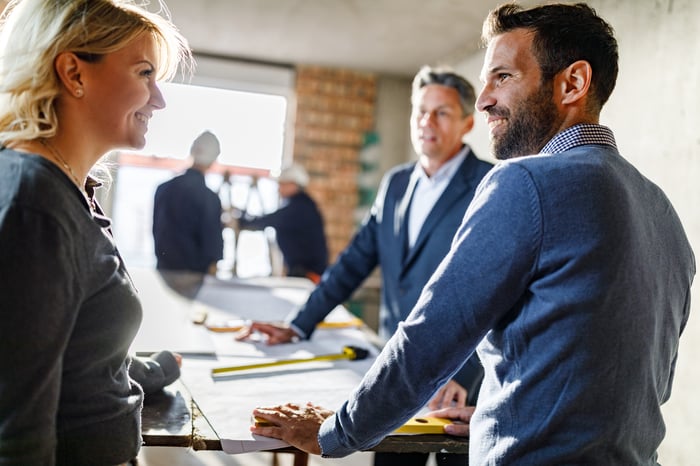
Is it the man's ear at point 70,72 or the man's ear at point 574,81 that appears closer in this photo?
the man's ear at point 70,72

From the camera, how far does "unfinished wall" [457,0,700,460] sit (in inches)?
125

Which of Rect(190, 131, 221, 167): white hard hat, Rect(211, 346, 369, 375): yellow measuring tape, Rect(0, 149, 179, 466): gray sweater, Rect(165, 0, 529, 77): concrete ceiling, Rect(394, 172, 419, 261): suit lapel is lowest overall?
Rect(211, 346, 369, 375): yellow measuring tape

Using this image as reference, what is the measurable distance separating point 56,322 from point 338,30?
5.04 m

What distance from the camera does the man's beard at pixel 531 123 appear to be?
3.85 feet

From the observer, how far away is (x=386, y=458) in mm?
2176

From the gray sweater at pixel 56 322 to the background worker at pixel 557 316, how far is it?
447mm

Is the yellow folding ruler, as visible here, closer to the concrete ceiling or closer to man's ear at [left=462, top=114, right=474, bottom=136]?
man's ear at [left=462, top=114, right=474, bottom=136]

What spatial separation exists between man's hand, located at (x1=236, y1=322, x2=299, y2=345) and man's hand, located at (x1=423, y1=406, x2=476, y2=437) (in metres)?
0.81

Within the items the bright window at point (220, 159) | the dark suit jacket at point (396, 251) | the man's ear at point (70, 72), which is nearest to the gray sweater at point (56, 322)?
the man's ear at point (70, 72)

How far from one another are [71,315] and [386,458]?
1552 mm

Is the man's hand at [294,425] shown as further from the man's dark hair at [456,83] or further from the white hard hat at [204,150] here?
the white hard hat at [204,150]

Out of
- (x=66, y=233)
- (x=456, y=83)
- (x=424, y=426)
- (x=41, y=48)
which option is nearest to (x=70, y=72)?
(x=41, y=48)

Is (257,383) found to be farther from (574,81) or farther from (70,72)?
(574,81)

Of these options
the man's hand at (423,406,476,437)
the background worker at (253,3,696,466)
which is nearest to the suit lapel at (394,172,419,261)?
the man's hand at (423,406,476,437)
